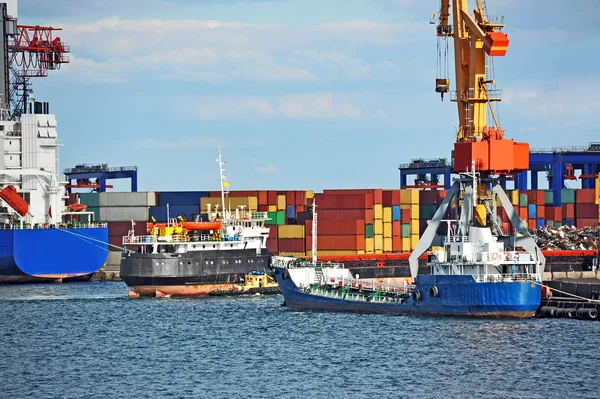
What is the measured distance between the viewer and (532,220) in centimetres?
10375

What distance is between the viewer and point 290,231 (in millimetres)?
97062

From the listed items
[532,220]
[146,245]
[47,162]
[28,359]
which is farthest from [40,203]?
[28,359]

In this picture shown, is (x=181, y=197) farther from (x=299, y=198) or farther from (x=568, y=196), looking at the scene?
(x=568, y=196)

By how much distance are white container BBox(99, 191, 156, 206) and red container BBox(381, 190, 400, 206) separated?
64.3ft

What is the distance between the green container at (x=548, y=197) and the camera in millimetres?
105188

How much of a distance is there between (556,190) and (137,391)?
6687 cm

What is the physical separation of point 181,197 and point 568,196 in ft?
A: 105

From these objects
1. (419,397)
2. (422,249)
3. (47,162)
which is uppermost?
(47,162)

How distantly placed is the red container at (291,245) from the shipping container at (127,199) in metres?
14.2

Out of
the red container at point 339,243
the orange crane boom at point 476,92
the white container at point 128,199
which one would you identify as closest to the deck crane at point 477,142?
the orange crane boom at point 476,92

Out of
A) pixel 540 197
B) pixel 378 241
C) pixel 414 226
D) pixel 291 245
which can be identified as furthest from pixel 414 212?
pixel 540 197

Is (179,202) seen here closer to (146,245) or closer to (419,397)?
(146,245)

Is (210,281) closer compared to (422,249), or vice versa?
(422,249)

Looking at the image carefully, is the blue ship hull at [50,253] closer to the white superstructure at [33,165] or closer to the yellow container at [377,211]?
the white superstructure at [33,165]
